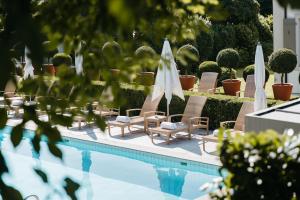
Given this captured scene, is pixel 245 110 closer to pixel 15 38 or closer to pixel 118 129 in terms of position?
pixel 118 129

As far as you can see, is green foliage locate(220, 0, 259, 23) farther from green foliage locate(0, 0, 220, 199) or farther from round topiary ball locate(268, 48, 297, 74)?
green foliage locate(0, 0, 220, 199)

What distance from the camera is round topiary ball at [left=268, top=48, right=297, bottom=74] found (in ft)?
56.6

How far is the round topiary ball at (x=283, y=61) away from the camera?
56.6ft

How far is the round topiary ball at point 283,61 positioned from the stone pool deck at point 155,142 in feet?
14.9

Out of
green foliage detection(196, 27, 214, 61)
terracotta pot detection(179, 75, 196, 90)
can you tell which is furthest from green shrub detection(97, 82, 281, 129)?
green foliage detection(196, 27, 214, 61)

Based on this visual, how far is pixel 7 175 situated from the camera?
2.18 m

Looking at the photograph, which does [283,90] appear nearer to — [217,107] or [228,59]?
[217,107]

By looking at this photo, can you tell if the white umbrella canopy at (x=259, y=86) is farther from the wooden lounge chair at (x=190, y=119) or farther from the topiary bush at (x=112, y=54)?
the topiary bush at (x=112, y=54)

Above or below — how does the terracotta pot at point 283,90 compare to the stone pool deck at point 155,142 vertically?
above

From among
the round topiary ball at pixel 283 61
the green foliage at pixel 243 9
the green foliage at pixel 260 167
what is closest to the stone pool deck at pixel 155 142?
the round topiary ball at pixel 283 61

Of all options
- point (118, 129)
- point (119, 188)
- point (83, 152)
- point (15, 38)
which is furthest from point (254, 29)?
point (15, 38)

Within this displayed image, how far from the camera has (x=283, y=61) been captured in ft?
56.6

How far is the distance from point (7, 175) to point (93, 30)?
2.54ft

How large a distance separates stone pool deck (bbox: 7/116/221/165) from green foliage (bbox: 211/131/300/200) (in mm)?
7803
